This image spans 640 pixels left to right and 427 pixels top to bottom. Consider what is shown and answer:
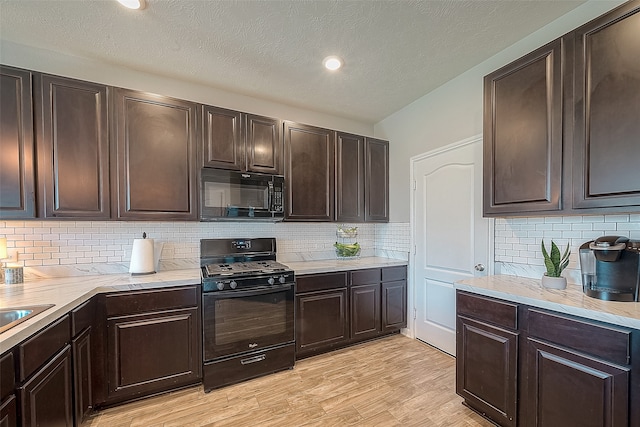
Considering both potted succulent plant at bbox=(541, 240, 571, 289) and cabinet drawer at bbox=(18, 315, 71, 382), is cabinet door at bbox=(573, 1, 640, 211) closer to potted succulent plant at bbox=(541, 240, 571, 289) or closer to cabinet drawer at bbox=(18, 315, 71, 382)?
potted succulent plant at bbox=(541, 240, 571, 289)

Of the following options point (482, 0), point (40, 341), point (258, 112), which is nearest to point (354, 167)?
point (258, 112)

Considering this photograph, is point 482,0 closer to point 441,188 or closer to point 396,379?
point 441,188

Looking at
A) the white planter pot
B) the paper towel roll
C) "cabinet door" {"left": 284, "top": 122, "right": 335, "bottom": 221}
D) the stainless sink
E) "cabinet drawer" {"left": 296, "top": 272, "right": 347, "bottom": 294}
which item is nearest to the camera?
the stainless sink

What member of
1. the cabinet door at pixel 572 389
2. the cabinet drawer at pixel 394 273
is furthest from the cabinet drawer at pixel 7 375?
the cabinet drawer at pixel 394 273

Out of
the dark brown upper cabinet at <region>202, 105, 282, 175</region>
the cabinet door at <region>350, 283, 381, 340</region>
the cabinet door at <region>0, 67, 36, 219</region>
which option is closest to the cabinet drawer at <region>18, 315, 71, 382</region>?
the cabinet door at <region>0, 67, 36, 219</region>

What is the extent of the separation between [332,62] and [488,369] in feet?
8.81

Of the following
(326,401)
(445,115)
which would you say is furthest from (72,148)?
(445,115)

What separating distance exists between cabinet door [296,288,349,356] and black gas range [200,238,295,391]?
113mm

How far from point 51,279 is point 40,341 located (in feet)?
3.98

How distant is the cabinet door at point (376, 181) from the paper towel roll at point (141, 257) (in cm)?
236

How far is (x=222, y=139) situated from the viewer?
2.55 m

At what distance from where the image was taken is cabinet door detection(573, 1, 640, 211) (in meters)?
1.40

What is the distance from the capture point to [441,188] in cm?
289

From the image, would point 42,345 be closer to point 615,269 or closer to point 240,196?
point 240,196
